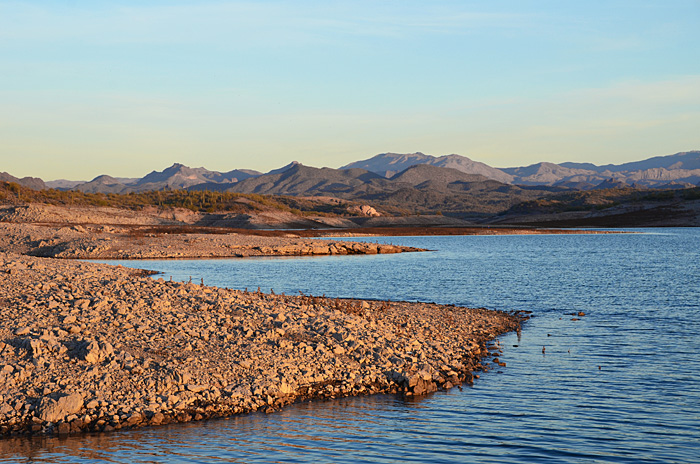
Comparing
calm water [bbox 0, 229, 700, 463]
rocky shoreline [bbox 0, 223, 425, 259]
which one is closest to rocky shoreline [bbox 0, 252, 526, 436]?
calm water [bbox 0, 229, 700, 463]

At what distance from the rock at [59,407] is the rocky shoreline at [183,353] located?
23 mm

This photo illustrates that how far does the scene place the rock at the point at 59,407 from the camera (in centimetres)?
1328

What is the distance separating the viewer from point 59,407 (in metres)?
13.4

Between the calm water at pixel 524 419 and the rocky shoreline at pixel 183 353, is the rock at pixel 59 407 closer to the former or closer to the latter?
the rocky shoreline at pixel 183 353

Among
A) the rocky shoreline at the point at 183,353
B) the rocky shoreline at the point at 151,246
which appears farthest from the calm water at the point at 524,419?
the rocky shoreline at the point at 151,246

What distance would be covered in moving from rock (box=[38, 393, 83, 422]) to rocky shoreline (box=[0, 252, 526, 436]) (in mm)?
23

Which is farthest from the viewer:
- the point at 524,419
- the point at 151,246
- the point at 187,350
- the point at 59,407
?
the point at 151,246

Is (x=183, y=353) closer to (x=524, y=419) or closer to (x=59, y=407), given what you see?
(x=59, y=407)

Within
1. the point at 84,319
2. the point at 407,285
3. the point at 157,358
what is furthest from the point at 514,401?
the point at 407,285

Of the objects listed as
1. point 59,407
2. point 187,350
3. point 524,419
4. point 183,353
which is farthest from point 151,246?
point 524,419

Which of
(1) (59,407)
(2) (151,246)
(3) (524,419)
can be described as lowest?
(3) (524,419)

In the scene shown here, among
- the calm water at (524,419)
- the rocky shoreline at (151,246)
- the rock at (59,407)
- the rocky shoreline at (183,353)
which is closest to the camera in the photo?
the calm water at (524,419)

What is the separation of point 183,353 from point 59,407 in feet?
12.1

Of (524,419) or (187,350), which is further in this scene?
(187,350)
